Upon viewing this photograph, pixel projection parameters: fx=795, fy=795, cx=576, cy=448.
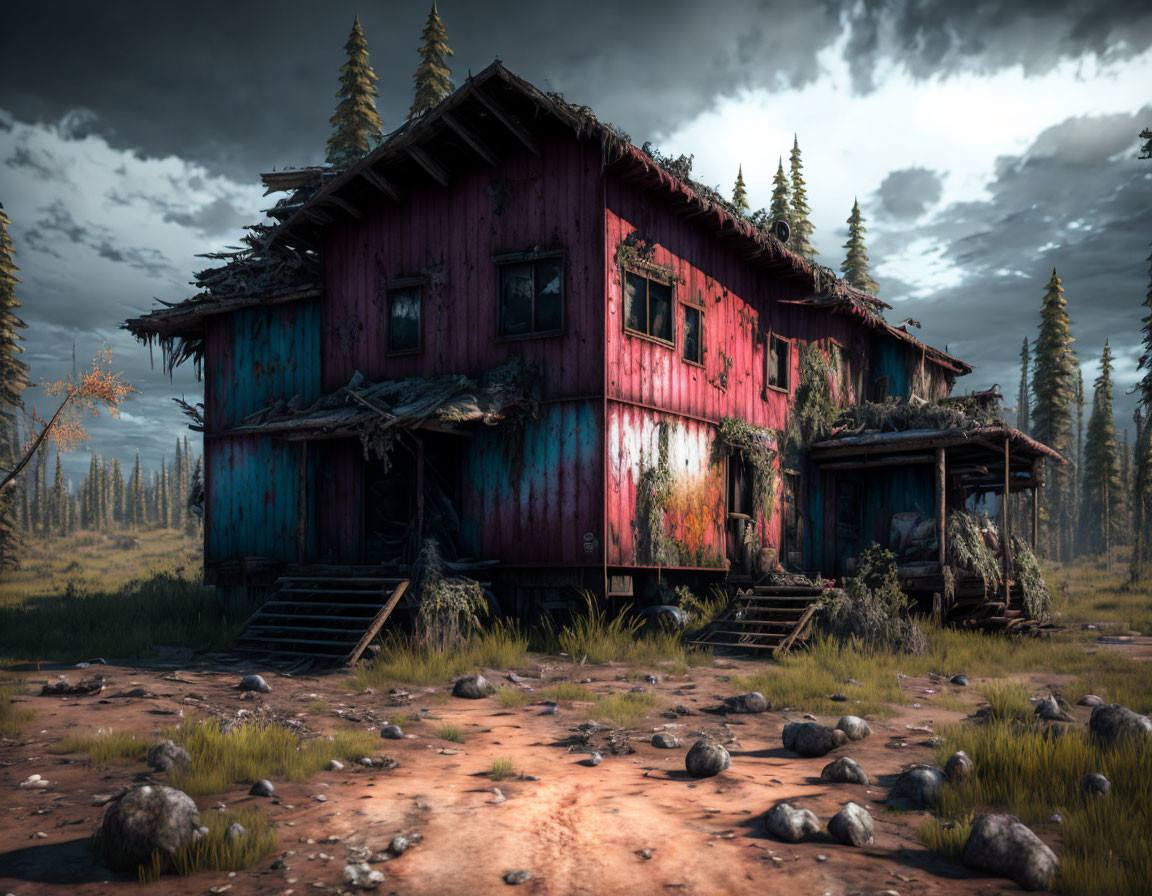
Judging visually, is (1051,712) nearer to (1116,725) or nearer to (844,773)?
(1116,725)

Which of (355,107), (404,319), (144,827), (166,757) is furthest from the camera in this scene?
(355,107)

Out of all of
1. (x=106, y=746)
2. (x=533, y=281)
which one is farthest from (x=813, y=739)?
(x=533, y=281)

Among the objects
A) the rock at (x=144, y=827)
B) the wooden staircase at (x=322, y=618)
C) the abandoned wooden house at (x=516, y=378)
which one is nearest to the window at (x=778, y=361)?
the abandoned wooden house at (x=516, y=378)

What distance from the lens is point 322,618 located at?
1259 cm

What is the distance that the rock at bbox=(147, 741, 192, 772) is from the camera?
20.0 feet

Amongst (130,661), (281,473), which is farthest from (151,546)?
(130,661)

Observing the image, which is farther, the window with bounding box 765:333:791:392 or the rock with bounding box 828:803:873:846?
the window with bounding box 765:333:791:392

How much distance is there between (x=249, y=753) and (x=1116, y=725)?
23.2 ft

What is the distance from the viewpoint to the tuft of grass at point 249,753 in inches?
230

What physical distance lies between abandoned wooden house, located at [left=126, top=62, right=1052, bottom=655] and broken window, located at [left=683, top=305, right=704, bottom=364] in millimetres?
48

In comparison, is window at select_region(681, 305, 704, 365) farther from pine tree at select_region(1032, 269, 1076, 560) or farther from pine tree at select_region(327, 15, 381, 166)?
pine tree at select_region(1032, 269, 1076, 560)

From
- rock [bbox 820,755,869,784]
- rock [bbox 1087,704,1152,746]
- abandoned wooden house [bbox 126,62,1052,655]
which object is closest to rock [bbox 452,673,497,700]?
abandoned wooden house [bbox 126,62,1052,655]

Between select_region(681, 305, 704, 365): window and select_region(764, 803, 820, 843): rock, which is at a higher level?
select_region(681, 305, 704, 365): window

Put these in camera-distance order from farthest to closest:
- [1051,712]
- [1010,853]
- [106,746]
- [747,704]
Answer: [747,704] < [1051,712] < [106,746] < [1010,853]
